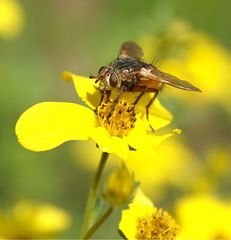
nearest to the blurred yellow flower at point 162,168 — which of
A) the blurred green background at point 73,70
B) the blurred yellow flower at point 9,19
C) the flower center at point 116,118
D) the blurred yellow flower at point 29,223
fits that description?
the blurred green background at point 73,70

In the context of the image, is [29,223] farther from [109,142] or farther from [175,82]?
[175,82]

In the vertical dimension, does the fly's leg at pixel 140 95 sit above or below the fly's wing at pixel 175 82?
below

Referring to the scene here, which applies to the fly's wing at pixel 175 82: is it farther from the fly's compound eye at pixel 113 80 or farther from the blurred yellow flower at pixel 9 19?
the blurred yellow flower at pixel 9 19

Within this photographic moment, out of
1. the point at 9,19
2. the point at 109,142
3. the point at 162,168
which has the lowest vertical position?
the point at 162,168

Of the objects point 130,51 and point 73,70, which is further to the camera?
point 73,70

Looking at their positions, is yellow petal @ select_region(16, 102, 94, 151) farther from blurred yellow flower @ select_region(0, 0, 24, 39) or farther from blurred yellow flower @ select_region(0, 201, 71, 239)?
blurred yellow flower @ select_region(0, 0, 24, 39)

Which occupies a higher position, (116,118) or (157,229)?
(116,118)

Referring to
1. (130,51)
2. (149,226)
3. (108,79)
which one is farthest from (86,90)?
(149,226)
